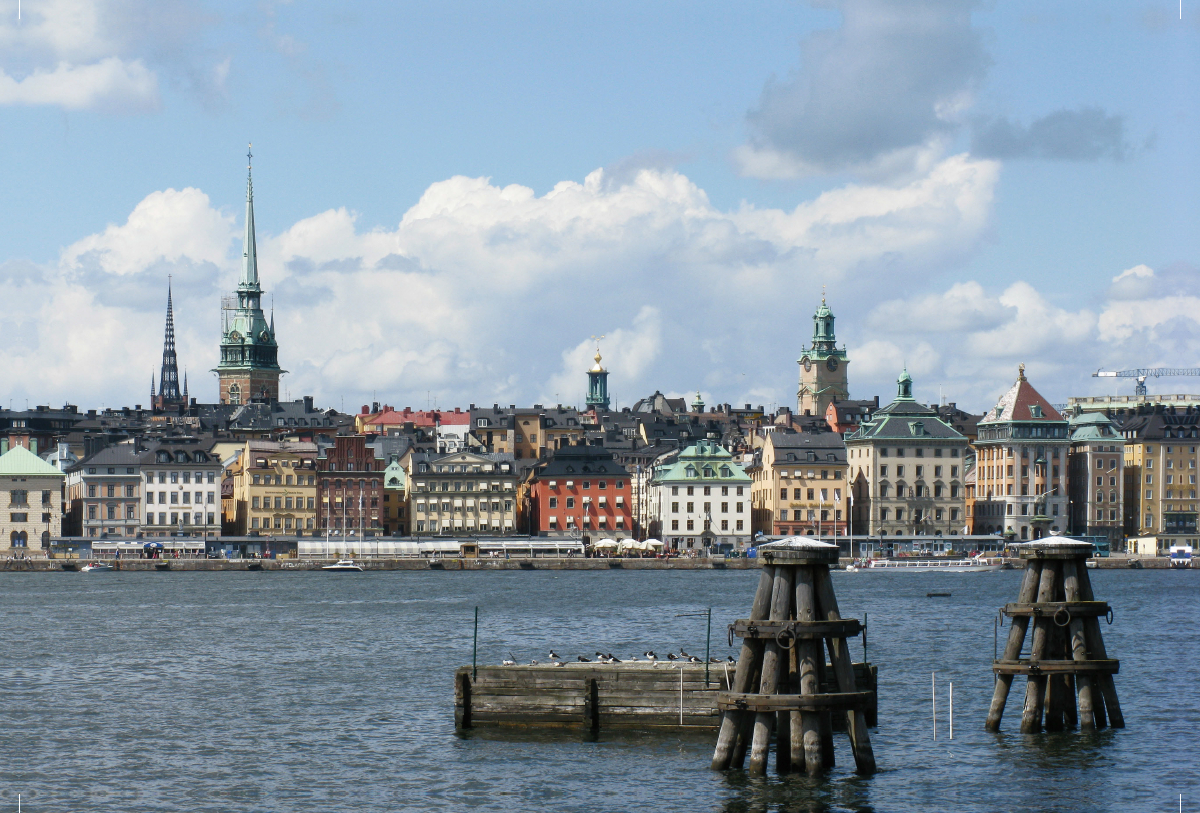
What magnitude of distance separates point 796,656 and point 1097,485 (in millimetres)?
142482

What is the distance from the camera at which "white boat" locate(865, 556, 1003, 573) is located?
465 feet

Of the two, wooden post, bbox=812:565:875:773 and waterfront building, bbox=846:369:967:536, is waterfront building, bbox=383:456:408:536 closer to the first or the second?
waterfront building, bbox=846:369:967:536

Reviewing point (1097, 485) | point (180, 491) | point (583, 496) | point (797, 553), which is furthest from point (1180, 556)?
point (797, 553)

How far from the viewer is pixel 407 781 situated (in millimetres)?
33438

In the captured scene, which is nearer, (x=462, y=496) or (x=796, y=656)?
(x=796, y=656)

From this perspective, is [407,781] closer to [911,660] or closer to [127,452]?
[911,660]

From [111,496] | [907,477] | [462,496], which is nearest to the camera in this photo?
[111,496]

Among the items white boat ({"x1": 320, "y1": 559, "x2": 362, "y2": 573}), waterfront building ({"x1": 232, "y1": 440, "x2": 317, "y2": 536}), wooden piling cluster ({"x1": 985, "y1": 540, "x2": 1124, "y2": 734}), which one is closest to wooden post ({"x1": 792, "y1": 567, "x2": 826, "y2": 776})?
wooden piling cluster ({"x1": 985, "y1": 540, "x2": 1124, "y2": 734})

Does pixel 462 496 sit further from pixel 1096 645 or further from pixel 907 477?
pixel 1096 645

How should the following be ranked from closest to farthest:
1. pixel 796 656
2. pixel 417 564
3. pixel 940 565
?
pixel 796 656, pixel 940 565, pixel 417 564

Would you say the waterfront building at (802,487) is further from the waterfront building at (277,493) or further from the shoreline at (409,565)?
the waterfront building at (277,493)

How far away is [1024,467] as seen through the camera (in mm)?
164875

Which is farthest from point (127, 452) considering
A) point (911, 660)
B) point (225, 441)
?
point (911, 660)

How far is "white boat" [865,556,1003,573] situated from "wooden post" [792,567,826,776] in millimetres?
112656
